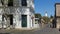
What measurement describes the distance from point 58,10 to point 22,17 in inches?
539

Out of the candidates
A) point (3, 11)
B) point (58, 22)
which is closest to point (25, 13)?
point (3, 11)

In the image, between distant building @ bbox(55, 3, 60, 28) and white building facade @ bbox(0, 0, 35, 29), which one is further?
distant building @ bbox(55, 3, 60, 28)

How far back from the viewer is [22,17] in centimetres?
4828

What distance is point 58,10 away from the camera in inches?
2275

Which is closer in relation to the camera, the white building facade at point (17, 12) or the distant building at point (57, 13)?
the white building facade at point (17, 12)

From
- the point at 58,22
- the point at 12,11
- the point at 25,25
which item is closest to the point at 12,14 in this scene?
the point at 12,11

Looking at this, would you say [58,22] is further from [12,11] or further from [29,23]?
[12,11]

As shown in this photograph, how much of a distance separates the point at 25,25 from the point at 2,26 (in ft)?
18.2

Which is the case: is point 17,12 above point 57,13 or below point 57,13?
above

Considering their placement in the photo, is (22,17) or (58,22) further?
(58,22)

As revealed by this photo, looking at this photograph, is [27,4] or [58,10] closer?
[27,4]

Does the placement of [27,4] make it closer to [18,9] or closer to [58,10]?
[18,9]

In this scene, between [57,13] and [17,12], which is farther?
[57,13]

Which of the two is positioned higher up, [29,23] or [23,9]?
[23,9]
